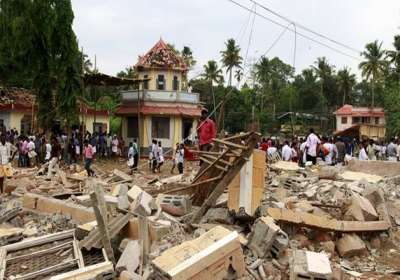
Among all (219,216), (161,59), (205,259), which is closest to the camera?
(205,259)

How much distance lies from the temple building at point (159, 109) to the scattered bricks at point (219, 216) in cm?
1952

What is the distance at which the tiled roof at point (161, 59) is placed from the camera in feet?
101

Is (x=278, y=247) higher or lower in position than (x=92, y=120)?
lower

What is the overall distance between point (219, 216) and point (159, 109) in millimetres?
20830

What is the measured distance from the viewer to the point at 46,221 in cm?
805

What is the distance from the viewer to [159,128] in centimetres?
2891

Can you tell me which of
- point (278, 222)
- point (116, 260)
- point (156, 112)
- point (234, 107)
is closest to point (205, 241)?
point (116, 260)

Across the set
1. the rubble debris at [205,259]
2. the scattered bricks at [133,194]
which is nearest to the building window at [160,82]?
the scattered bricks at [133,194]

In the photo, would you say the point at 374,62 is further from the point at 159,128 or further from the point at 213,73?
the point at 159,128

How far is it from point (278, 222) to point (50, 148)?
13019mm

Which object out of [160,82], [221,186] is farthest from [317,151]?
[160,82]

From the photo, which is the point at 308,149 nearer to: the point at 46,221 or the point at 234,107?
the point at 46,221

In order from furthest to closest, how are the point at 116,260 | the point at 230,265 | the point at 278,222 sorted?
1. the point at 278,222
2. the point at 116,260
3. the point at 230,265

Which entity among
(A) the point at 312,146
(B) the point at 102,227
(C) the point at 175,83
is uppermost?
(C) the point at 175,83
